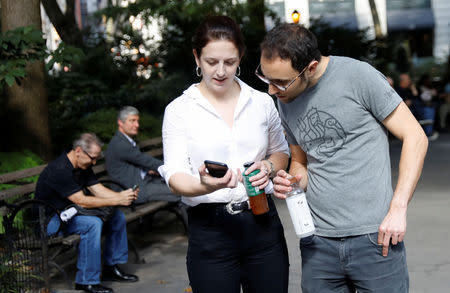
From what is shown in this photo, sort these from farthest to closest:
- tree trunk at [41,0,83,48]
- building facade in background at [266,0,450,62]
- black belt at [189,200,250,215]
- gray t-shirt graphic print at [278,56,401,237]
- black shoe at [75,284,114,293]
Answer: building facade in background at [266,0,450,62] → tree trunk at [41,0,83,48] → black shoe at [75,284,114,293] → black belt at [189,200,250,215] → gray t-shirt graphic print at [278,56,401,237]

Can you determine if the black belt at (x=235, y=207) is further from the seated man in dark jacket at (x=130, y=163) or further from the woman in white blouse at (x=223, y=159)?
the seated man in dark jacket at (x=130, y=163)

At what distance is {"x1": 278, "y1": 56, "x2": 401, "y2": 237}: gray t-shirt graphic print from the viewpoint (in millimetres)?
2857

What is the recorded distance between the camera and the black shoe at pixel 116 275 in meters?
6.57

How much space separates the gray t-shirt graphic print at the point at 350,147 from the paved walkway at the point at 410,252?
120 inches

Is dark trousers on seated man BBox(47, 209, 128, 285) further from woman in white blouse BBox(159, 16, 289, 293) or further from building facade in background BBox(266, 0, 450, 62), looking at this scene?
building facade in background BBox(266, 0, 450, 62)

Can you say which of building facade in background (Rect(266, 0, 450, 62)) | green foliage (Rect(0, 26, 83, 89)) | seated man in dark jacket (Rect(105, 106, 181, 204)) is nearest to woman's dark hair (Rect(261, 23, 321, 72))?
green foliage (Rect(0, 26, 83, 89))

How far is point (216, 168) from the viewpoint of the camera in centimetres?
275

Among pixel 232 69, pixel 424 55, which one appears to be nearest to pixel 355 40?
pixel 232 69

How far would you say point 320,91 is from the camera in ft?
9.59

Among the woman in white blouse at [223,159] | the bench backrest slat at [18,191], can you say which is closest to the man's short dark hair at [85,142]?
the bench backrest slat at [18,191]

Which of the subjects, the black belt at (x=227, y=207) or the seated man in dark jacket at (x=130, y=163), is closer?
the black belt at (x=227, y=207)

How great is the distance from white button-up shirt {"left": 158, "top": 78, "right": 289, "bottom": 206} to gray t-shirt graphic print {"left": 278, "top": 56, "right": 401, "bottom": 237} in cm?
31

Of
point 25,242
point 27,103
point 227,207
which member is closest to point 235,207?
point 227,207

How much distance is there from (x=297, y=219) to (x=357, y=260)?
0.31 metres
